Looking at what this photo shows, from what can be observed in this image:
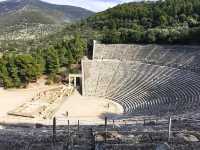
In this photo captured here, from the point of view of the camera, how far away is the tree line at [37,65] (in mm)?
55719

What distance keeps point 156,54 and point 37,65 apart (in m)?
15.8

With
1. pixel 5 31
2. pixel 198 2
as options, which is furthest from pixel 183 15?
pixel 5 31

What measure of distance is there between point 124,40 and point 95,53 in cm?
538

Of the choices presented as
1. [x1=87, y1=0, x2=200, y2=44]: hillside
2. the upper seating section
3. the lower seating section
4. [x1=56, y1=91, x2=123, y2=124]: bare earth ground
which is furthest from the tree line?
[x1=87, y1=0, x2=200, y2=44]: hillside

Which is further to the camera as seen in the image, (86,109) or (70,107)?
(70,107)

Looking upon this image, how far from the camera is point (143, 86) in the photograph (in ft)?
163

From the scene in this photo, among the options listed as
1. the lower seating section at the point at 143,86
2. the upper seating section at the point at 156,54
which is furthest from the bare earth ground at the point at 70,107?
the upper seating section at the point at 156,54

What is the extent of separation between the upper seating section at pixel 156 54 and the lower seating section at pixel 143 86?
1.55m

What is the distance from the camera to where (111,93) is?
51594 mm

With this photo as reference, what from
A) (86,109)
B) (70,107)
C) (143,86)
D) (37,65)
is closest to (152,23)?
(37,65)

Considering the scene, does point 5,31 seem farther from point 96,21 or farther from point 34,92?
point 34,92

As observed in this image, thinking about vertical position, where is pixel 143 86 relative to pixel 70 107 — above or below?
above

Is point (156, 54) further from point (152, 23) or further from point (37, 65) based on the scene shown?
point (37, 65)

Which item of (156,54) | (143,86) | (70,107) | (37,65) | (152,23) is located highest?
(152,23)
